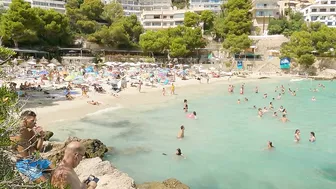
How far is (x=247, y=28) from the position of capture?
205 feet

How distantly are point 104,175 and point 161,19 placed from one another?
67.8 metres

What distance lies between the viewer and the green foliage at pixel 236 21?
200 ft

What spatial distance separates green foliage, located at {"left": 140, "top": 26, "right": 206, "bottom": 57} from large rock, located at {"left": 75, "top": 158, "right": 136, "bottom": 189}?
45.2m

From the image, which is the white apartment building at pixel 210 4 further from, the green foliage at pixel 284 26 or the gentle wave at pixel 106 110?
the gentle wave at pixel 106 110

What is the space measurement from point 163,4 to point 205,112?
66.6m

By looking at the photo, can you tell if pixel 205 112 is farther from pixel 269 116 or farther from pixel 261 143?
pixel 261 143

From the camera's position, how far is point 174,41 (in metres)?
53.5

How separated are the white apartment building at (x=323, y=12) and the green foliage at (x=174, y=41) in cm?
2818

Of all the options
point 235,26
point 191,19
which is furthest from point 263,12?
point 191,19

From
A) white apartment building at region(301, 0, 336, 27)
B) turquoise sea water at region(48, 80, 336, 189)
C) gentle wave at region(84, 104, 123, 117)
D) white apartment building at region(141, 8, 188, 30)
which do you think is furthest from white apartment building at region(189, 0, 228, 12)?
gentle wave at region(84, 104, 123, 117)

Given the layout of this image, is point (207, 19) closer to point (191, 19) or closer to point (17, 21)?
point (191, 19)

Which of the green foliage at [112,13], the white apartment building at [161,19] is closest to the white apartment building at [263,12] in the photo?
the white apartment building at [161,19]

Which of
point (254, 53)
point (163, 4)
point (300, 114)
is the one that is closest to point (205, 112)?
point (300, 114)

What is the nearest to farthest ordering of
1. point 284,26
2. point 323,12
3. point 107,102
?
1. point 107,102
2. point 284,26
3. point 323,12
